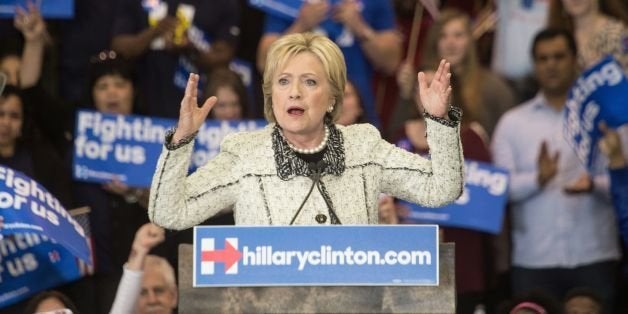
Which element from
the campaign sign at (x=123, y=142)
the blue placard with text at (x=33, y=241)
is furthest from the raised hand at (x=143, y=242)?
the campaign sign at (x=123, y=142)

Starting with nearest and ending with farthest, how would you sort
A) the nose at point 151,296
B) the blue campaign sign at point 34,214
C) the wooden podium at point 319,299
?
the wooden podium at point 319,299 → the blue campaign sign at point 34,214 → the nose at point 151,296

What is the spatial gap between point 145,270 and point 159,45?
1.74m

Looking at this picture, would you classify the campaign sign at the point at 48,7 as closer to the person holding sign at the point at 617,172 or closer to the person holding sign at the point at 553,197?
the person holding sign at the point at 553,197

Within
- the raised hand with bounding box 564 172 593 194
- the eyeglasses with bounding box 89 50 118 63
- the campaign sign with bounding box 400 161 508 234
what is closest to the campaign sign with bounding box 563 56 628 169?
the raised hand with bounding box 564 172 593 194

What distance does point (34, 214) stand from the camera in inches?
226

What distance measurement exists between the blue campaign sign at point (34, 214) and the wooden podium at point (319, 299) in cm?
200

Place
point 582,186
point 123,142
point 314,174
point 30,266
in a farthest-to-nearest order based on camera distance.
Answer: point 582,186, point 123,142, point 30,266, point 314,174

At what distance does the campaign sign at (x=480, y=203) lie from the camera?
24.2 ft

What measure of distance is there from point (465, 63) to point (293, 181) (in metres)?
3.87

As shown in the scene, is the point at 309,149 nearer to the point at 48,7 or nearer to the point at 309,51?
the point at 309,51

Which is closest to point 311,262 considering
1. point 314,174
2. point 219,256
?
point 219,256

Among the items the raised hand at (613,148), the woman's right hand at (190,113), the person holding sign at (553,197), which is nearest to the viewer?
the woman's right hand at (190,113)

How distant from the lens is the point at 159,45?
7973mm

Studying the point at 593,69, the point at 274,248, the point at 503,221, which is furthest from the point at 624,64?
the point at 274,248
